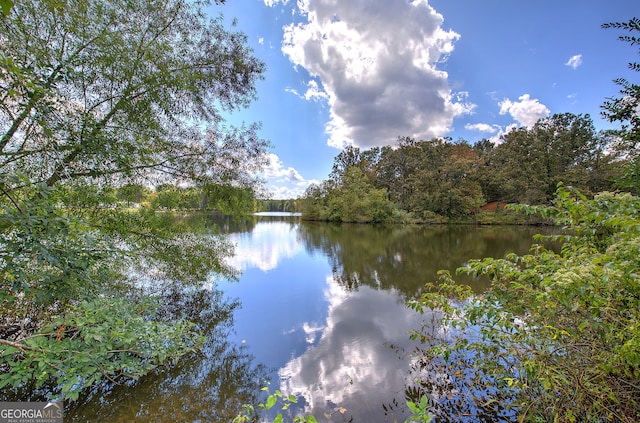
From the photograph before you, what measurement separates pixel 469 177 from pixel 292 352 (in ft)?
119

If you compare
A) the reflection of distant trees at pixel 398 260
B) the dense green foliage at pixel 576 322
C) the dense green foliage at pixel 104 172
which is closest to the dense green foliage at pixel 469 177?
the reflection of distant trees at pixel 398 260

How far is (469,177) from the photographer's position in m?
33.7

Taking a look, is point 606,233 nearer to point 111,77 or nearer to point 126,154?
point 126,154

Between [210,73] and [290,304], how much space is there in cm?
618

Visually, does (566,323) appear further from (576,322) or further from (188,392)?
(188,392)

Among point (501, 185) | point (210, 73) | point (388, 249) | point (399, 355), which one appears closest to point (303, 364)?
point (399, 355)

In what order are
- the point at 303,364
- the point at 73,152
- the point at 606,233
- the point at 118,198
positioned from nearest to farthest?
the point at 606,233
the point at 73,152
the point at 303,364
the point at 118,198

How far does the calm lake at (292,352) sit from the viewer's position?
3.19m

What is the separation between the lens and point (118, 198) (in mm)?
4641

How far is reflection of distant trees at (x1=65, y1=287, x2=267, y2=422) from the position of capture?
9.93ft

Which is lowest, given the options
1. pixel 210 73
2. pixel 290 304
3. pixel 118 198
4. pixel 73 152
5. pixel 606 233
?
pixel 290 304

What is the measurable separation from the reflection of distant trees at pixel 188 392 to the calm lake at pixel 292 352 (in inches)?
→ 0.5

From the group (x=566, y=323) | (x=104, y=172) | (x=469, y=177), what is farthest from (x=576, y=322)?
(x=469, y=177)

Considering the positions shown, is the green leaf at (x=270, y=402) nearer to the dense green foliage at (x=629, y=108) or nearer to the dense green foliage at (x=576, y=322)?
the dense green foliage at (x=576, y=322)
